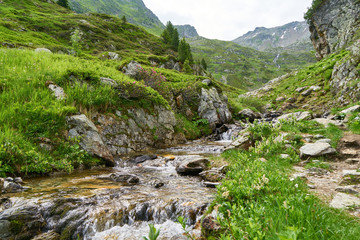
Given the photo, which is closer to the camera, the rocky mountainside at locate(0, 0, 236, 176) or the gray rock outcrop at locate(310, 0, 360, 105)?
the rocky mountainside at locate(0, 0, 236, 176)

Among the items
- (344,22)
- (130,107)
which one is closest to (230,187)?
(130,107)

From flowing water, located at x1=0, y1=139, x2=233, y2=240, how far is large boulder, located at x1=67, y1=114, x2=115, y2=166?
2451 mm

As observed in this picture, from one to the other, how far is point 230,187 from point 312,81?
32.4 metres

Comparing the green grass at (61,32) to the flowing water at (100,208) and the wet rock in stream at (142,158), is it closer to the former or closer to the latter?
the wet rock in stream at (142,158)

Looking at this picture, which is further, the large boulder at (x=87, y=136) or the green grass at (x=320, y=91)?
the green grass at (x=320, y=91)

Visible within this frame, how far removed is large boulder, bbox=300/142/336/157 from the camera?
688 centimetres

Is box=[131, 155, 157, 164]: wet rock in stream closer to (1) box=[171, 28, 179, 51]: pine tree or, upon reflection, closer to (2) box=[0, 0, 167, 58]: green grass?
(2) box=[0, 0, 167, 58]: green grass

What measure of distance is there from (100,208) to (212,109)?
1914 cm

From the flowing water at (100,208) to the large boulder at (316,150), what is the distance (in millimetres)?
4256

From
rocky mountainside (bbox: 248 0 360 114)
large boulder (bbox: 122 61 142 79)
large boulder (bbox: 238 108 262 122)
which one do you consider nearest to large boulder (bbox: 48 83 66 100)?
large boulder (bbox: 122 61 142 79)

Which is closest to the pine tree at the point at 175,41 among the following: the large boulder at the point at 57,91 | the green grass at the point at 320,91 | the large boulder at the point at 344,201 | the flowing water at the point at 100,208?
the green grass at the point at 320,91

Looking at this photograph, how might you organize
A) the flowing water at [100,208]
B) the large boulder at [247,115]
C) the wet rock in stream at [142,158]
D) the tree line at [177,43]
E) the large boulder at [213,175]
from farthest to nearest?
the tree line at [177,43]
the large boulder at [247,115]
the wet rock in stream at [142,158]
the large boulder at [213,175]
the flowing water at [100,208]

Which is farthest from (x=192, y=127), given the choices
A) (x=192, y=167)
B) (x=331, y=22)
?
(x=331, y=22)

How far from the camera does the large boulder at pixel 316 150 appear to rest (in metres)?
6.88
